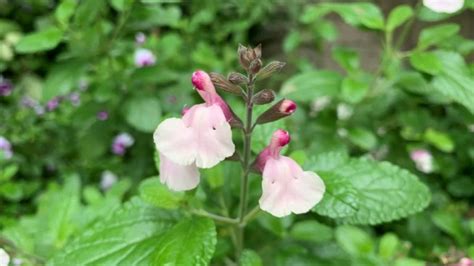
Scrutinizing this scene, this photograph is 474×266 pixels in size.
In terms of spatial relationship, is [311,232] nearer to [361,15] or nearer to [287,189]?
[287,189]

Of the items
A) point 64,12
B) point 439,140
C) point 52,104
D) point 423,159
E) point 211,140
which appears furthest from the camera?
point 52,104

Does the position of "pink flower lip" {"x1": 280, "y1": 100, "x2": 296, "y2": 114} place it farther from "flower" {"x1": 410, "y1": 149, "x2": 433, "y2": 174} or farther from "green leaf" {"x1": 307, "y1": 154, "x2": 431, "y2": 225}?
"flower" {"x1": 410, "y1": 149, "x2": 433, "y2": 174}

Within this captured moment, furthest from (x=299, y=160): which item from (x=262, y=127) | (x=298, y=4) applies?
(x=298, y=4)

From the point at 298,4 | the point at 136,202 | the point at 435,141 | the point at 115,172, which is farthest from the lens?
the point at 298,4

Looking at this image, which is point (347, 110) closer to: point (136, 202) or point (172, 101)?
point (172, 101)

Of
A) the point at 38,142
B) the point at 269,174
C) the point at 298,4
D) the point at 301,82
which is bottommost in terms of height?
the point at 38,142

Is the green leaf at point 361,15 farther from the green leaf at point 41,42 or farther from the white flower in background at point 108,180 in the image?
the white flower in background at point 108,180

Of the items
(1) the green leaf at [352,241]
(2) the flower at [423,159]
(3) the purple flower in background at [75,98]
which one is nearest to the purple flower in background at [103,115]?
(3) the purple flower in background at [75,98]

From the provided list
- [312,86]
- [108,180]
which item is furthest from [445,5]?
[108,180]
